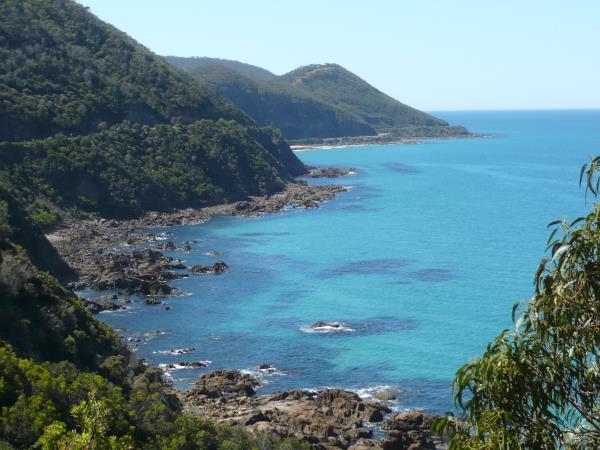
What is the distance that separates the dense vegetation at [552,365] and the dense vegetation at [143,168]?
8152 centimetres

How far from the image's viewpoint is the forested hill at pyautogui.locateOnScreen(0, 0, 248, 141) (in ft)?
346

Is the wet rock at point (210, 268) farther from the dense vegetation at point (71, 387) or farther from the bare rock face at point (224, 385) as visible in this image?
the bare rock face at point (224, 385)

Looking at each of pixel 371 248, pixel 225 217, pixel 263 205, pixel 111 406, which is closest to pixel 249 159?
pixel 263 205

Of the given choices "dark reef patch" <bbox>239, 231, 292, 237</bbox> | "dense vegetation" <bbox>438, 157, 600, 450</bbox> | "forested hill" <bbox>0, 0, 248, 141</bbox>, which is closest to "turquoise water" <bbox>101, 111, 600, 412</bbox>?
"dark reef patch" <bbox>239, 231, 292, 237</bbox>

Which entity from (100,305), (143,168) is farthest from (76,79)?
(100,305)

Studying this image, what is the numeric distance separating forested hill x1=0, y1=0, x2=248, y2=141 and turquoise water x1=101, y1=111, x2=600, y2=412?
28374 millimetres

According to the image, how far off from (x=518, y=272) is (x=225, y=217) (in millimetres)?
46911

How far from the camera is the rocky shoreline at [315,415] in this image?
36375mm

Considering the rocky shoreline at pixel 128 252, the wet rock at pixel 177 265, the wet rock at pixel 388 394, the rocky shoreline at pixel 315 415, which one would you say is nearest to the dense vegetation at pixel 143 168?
the rocky shoreline at pixel 128 252

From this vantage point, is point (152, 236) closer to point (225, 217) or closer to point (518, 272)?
point (225, 217)

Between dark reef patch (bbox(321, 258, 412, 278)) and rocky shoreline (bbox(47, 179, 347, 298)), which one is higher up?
rocky shoreline (bbox(47, 179, 347, 298))

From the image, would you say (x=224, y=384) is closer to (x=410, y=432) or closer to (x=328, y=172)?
(x=410, y=432)

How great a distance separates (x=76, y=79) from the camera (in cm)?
11988

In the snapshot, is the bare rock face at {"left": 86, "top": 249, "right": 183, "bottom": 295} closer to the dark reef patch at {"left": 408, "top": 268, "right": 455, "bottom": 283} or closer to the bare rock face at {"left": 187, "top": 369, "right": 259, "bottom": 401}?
the bare rock face at {"left": 187, "top": 369, "right": 259, "bottom": 401}
